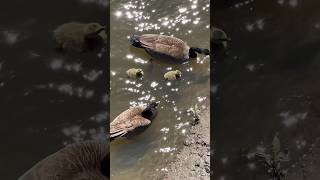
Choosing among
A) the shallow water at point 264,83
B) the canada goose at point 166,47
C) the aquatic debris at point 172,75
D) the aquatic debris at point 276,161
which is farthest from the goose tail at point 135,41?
the aquatic debris at point 276,161

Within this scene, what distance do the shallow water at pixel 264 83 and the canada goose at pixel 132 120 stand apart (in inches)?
7.4

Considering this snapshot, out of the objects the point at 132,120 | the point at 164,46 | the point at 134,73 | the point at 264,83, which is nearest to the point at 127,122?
the point at 132,120

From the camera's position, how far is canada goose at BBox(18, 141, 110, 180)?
1097mm

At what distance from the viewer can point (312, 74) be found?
1419 millimetres

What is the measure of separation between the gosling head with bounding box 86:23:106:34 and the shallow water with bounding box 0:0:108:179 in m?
0.02

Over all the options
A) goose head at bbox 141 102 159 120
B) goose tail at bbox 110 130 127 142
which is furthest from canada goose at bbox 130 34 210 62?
goose tail at bbox 110 130 127 142

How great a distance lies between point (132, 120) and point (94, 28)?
0.31 m

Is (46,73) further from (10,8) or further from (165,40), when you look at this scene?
(165,40)

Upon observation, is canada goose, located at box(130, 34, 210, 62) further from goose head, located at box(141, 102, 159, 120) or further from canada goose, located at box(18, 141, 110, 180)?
canada goose, located at box(18, 141, 110, 180)

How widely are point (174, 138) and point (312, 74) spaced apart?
18.3 inches

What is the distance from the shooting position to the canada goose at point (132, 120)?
4.21 ft

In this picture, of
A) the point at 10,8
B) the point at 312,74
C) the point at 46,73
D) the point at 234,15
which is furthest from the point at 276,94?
the point at 10,8

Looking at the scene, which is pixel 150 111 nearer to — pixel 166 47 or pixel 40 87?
pixel 166 47

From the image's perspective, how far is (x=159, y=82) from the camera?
1.37m
